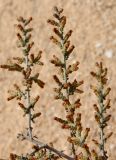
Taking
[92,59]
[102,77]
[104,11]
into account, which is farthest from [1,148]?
[102,77]

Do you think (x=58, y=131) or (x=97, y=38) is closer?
(x=58, y=131)

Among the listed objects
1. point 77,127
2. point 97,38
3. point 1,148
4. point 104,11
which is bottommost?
point 1,148

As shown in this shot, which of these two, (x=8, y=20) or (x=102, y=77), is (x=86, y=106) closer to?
(x=8, y=20)

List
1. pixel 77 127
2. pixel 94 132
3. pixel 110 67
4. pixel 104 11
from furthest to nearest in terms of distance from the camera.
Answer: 1. pixel 104 11
2. pixel 110 67
3. pixel 94 132
4. pixel 77 127

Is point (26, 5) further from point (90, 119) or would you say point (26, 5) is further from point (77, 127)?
point (77, 127)

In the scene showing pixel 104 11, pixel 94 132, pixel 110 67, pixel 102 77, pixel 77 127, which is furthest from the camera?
pixel 104 11

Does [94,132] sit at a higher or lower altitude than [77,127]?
lower

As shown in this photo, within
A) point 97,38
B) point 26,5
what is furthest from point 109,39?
point 26,5
